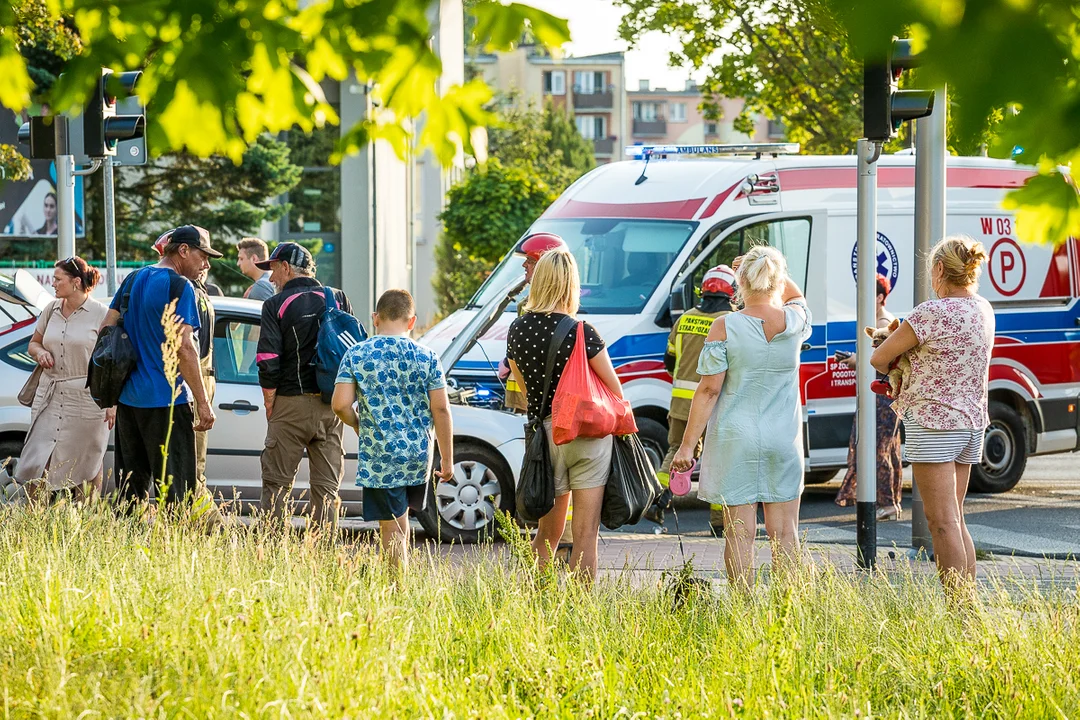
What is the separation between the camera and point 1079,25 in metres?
2.52

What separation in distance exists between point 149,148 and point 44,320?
5607 millimetres

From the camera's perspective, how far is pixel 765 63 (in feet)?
69.3

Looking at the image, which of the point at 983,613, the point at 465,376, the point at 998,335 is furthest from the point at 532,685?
the point at 998,335

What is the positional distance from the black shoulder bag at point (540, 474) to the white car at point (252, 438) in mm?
2643

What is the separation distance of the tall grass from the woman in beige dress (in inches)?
92.8

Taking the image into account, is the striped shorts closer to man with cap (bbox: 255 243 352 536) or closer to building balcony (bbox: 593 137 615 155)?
man with cap (bbox: 255 243 352 536)

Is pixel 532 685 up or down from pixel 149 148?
down

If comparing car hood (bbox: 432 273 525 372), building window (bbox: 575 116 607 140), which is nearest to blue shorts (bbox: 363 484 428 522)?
car hood (bbox: 432 273 525 372)

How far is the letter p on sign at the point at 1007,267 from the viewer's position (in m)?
11.8

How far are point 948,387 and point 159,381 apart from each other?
407cm

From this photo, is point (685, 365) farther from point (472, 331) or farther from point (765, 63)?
point (765, 63)

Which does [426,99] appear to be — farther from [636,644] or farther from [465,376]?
[465,376]

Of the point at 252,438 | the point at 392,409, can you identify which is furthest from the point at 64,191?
the point at 392,409

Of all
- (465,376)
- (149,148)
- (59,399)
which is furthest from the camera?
(465,376)
